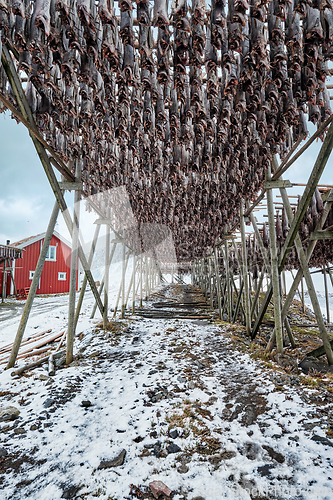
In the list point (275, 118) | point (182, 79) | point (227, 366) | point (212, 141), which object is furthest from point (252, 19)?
point (227, 366)

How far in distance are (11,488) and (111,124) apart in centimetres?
503

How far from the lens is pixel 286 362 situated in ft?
15.6

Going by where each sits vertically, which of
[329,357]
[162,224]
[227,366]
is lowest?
[227,366]

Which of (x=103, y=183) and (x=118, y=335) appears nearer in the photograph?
(x=103, y=183)

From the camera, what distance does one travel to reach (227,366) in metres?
5.21

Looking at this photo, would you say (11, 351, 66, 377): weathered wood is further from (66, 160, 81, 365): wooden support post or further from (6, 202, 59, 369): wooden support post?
(66, 160, 81, 365): wooden support post

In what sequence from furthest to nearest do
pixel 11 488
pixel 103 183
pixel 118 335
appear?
pixel 118 335, pixel 103 183, pixel 11 488


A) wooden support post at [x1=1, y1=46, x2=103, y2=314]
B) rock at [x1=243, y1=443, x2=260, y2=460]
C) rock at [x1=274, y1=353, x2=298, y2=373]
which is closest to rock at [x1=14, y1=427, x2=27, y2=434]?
rock at [x1=243, y1=443, x2=260, y2=460]

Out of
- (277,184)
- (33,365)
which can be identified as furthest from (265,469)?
(277,184)

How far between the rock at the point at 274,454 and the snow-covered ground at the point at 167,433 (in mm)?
13

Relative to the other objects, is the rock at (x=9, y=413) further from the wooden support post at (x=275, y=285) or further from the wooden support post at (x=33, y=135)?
the wooden support post at (x=275, y=285)

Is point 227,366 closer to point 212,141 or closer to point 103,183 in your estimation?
point 212,141

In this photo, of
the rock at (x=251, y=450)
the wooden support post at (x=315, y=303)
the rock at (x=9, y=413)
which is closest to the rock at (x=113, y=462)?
the rock at (x=251, y=450)

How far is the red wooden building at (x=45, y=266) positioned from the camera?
21.1 metres
